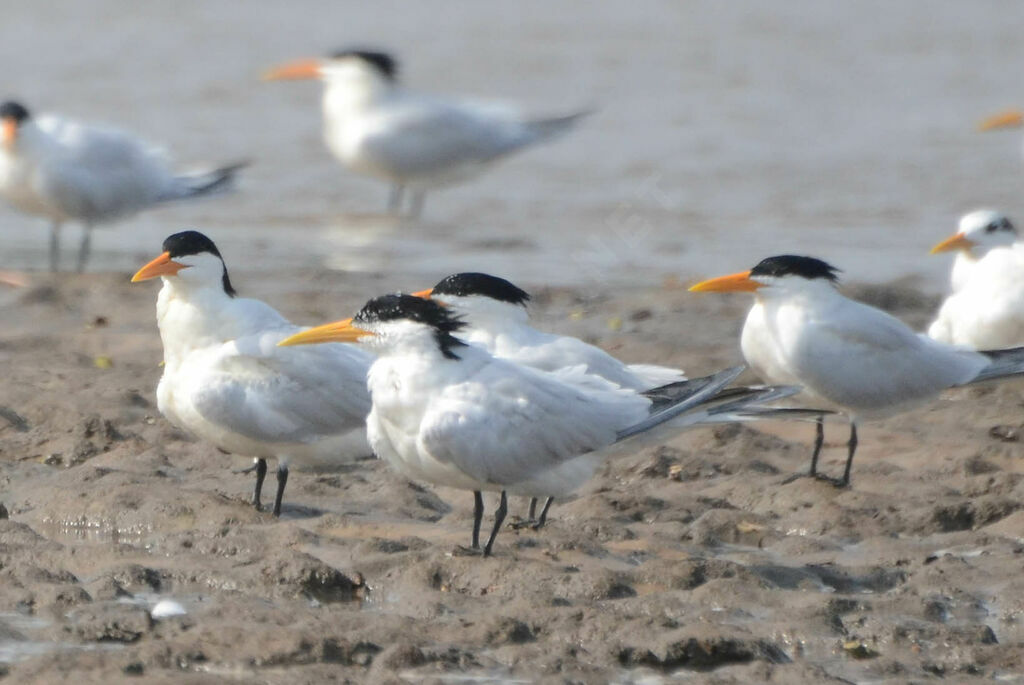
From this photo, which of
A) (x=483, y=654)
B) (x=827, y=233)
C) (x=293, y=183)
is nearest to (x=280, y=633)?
(x=483, y=654)

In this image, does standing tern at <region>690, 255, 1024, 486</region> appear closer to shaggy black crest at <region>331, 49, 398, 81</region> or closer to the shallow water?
the shallow water

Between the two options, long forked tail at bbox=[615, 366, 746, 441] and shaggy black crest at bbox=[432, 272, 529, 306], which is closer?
long forked tail at bbox=[615, 366, 746, 441]

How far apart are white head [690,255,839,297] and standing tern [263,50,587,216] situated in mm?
6278

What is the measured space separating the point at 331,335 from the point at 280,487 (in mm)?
676

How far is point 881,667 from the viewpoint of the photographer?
3.82 meters

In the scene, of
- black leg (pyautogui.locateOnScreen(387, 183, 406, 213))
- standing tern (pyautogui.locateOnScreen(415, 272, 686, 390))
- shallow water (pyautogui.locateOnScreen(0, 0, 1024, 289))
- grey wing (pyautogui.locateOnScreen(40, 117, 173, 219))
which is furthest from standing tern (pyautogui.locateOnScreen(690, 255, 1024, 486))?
black leg (pyautogui.locateOnScreen(387, 183, 406, 213))

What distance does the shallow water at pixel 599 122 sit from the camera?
10.8m

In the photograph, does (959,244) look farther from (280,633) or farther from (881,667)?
(280,633)

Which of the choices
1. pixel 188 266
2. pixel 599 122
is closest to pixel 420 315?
pixel 188 266

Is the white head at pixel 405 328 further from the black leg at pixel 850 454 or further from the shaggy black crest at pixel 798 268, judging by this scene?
the black leg at pixel 850 454

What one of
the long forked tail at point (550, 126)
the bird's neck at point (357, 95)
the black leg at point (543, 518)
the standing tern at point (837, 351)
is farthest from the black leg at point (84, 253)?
the black leg at point (543, 518)

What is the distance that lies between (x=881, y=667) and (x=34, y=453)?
3.21 meters

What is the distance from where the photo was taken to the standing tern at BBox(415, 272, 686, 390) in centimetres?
544

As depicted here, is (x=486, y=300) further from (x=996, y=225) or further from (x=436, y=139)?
(x=436, y=139)
